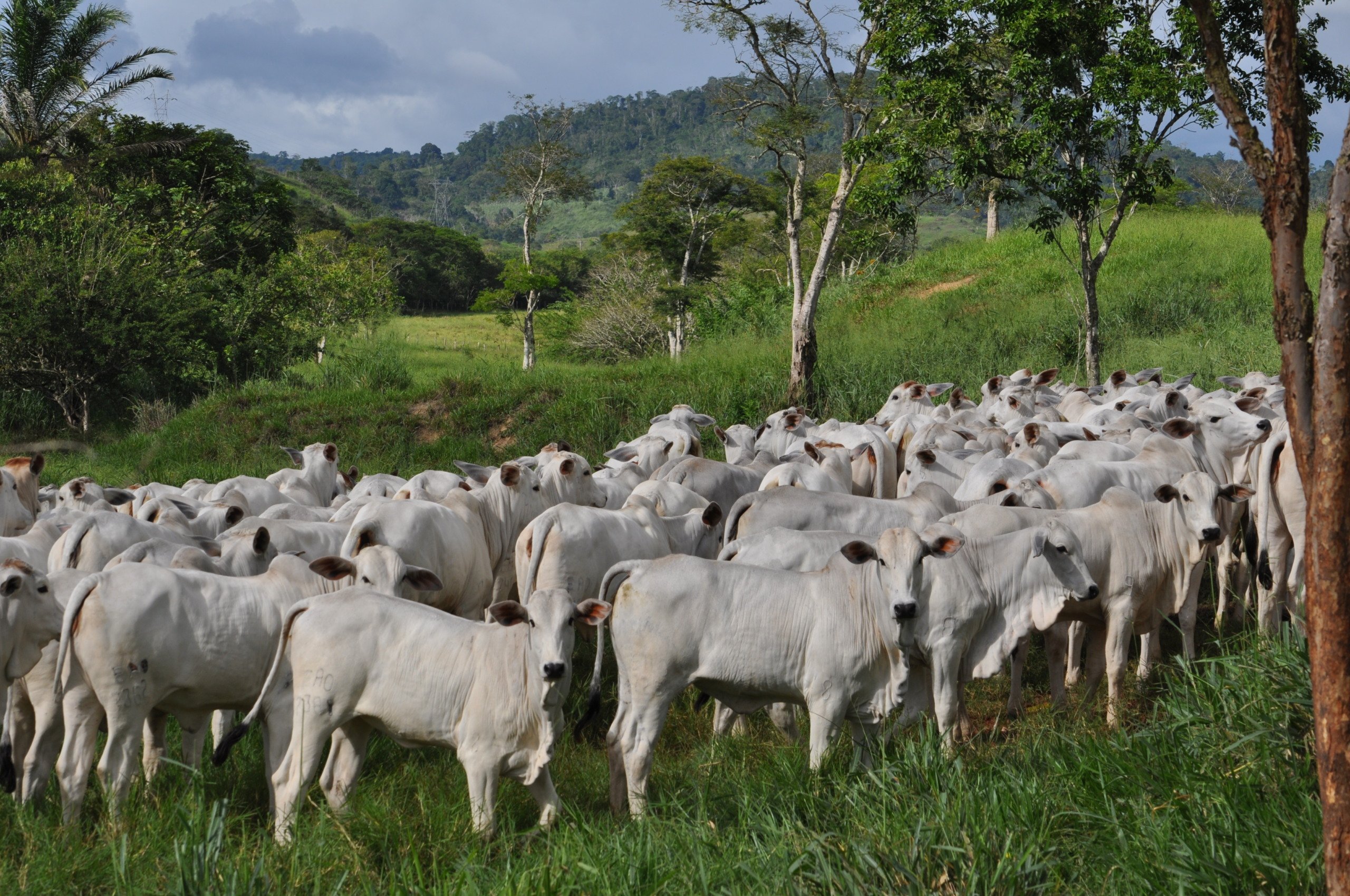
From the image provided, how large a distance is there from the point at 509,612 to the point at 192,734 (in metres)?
2.21

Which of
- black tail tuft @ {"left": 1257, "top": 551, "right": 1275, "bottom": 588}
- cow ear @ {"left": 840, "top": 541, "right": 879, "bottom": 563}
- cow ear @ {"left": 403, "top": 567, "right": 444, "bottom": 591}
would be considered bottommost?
black tail tuft @ {"left": 1257, "top": 551, "right": 1275, "bottom": 588}

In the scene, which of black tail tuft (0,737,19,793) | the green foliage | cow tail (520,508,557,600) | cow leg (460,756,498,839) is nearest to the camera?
cow leg (460,756,498,839)

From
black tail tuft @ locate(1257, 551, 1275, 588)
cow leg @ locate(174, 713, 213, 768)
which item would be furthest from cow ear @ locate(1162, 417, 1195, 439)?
cow leg @ locate(174, 713, 213, 768)

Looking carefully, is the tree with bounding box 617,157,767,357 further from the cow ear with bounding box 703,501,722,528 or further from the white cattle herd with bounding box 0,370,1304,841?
the cow ear with bounding box 703,501,722,528

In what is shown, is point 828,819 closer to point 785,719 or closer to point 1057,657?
point 785,719

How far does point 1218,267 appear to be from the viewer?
80.7 feet

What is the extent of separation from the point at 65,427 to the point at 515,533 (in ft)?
53.0

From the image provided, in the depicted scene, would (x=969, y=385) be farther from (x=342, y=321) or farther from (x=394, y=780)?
(x=342, y=321)

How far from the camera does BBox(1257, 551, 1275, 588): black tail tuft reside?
25.2 feet

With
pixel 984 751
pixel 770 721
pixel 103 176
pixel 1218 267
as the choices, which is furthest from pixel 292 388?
pixel 1218 267

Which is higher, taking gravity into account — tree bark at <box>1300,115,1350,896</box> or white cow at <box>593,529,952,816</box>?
tree bark at <box>1300,115,1350,896</box>

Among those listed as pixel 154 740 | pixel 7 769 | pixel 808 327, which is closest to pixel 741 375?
pixel 808 327

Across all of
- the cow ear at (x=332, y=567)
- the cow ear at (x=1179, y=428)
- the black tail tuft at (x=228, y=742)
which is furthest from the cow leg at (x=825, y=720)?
the cow ear at (x=1179, y=428)

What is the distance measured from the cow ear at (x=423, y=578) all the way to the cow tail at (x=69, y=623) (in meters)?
1.58
